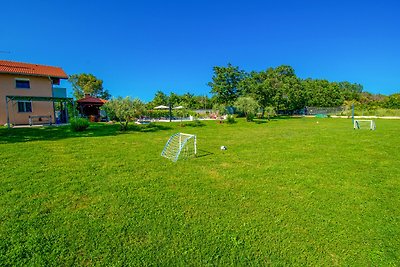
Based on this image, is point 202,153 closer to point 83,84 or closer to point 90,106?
point 90,106

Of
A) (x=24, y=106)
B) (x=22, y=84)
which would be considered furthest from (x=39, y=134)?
(x=22, y=84)

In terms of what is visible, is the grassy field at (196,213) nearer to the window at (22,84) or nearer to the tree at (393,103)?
the window at (22,84)

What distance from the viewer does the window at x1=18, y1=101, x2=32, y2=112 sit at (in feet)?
66.1

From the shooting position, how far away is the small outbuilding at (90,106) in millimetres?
27141

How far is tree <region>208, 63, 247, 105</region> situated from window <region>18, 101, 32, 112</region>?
27.8 metres

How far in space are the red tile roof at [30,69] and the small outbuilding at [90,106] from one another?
4750 millimetres

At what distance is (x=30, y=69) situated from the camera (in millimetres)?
21141

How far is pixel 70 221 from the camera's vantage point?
3.99 metres

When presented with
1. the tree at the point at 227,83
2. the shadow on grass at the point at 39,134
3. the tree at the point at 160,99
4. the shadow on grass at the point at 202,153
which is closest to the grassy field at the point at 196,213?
the shadow on grass at the point at 202,153

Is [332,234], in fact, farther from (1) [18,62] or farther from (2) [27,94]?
(1) [18,62]

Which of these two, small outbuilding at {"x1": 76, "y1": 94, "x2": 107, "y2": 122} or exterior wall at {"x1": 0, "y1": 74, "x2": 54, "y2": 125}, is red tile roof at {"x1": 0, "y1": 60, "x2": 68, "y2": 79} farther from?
small outbuilding at {"x1": 76, "y1": 94, "x2": 107, "y2": 122}

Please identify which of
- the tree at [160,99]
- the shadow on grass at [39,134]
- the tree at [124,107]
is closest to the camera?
the shadow on grass at [39,134]

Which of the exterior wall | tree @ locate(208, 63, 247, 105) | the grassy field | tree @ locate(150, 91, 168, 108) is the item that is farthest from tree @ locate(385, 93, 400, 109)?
the exterior wall

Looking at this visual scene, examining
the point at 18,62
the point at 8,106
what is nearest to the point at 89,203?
the point at 8,106
